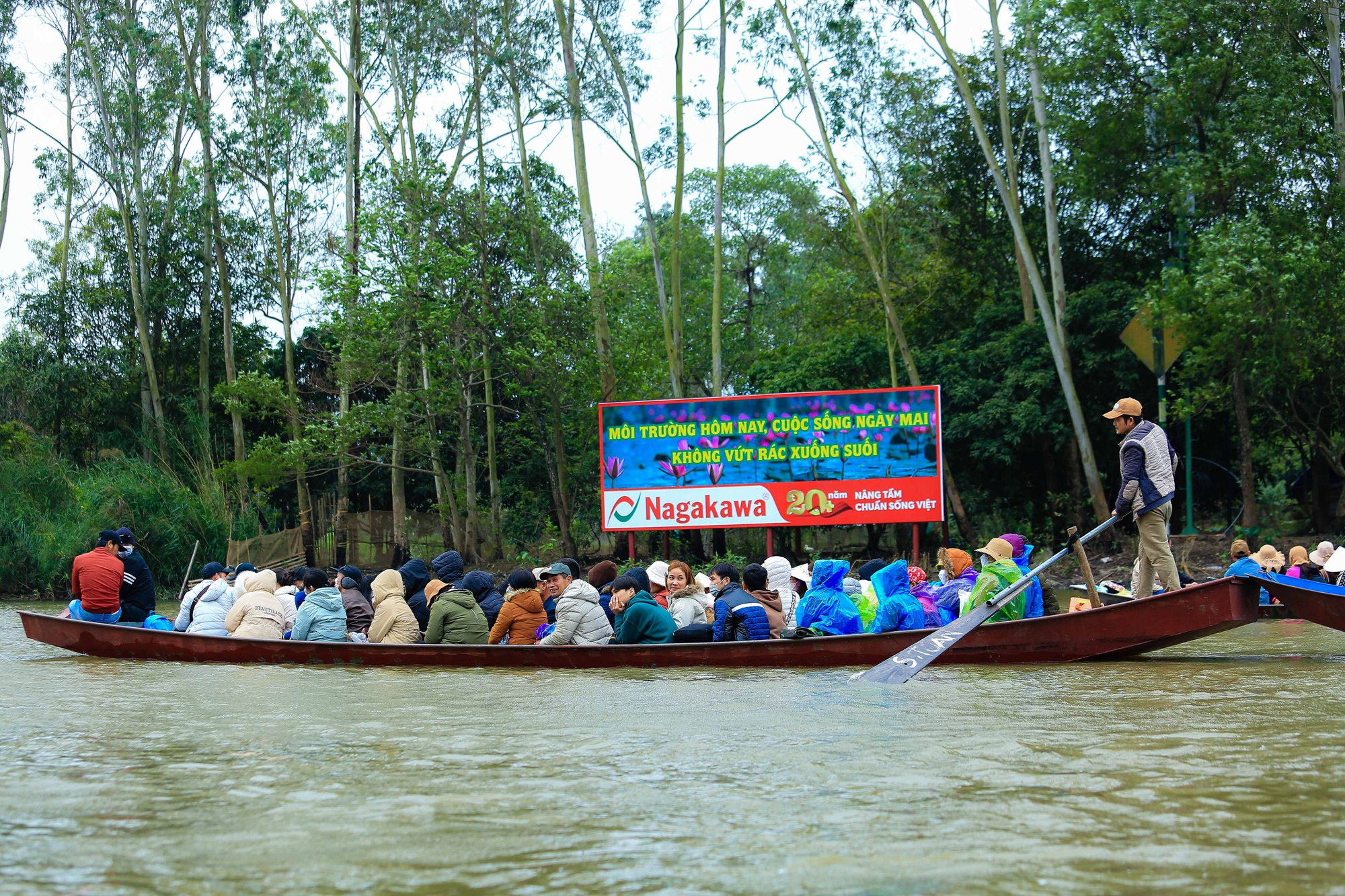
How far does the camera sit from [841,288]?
32094 mm

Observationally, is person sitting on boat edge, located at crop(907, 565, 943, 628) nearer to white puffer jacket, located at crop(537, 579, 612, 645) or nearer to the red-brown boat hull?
the red-brown boat hull

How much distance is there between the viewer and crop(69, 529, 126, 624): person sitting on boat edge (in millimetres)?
13289

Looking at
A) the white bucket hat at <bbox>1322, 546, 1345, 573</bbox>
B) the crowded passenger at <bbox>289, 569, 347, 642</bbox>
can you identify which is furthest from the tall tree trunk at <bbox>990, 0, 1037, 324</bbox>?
the crowded passenger at <bbox>289, 569, 347, 642</bbox>

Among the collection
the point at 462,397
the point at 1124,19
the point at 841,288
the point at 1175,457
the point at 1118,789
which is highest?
the point at 1124,19

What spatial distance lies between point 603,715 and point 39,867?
163 inches

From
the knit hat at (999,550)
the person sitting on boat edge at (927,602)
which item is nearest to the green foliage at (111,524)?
the person sitting on boat edge at (927,602)

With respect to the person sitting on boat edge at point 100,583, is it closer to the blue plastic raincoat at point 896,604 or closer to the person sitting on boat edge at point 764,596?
the person sitting on boat edge at point 764,596

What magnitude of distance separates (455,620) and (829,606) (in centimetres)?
332

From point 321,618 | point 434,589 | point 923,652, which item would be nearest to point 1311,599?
point 923,652

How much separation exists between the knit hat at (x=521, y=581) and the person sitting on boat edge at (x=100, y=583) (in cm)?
493

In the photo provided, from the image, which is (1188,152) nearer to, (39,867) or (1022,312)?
(1022,312)

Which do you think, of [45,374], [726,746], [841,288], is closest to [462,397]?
[841,288]

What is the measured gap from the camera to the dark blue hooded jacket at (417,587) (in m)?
12.1

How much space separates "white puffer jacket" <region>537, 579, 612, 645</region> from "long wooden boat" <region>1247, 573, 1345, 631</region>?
532 centimetres
